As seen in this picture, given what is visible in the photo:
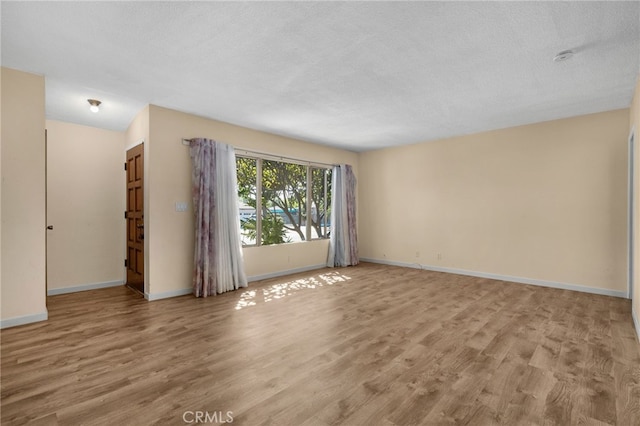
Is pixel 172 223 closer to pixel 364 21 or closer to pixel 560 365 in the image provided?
pixel 364 21

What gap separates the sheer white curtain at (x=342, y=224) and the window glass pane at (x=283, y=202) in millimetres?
698

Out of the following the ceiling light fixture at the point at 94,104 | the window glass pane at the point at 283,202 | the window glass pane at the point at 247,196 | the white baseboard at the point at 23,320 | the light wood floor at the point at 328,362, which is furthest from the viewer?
the window glass pane at the point at 283,202

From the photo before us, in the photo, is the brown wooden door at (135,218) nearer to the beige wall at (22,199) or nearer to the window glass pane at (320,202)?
the beige wall at (22,199)

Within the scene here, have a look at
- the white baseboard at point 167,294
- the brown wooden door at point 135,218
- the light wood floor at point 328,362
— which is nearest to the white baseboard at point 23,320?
the light wood floor at point 328,362

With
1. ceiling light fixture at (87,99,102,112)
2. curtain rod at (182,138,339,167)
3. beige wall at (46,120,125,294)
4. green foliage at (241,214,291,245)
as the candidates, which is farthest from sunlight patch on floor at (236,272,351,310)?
ceiling light fixture at (87,99,102,112)

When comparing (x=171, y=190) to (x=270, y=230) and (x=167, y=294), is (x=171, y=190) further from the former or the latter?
(x=270, y=230)

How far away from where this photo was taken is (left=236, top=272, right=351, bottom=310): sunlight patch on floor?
401cm

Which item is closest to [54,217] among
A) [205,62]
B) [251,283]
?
[251,283]

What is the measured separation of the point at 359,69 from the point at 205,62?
145 cm

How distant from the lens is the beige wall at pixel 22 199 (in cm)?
297

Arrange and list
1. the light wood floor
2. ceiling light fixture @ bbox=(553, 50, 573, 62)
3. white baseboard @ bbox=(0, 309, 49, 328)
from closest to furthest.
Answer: the light wood floor
ceiling light fixture @ bbox=(553, 50, 573, 62)
white baseboard @ bbox=(0, 309, 49, 328)

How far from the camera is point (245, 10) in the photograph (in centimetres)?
207

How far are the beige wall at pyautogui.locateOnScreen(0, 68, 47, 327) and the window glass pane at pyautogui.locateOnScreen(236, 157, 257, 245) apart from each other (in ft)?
8.14

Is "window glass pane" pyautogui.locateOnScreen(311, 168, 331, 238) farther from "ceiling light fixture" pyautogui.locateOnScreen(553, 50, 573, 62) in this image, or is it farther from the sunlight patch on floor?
"ceiling light fixture" pyautogui.locateOnScreen(553, 50, 573, 62)
